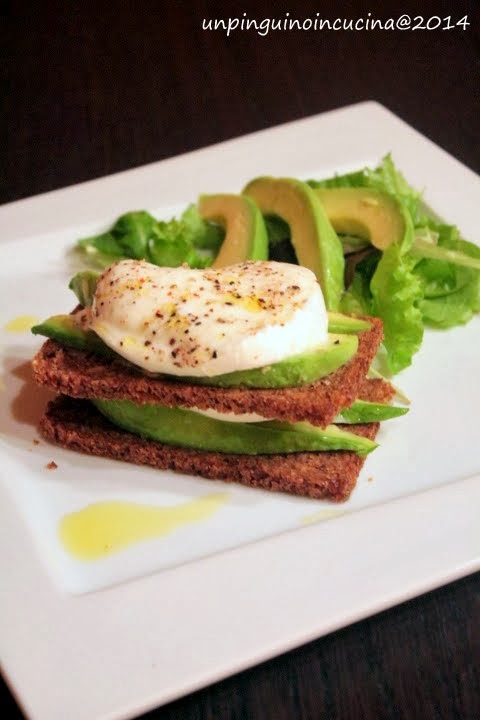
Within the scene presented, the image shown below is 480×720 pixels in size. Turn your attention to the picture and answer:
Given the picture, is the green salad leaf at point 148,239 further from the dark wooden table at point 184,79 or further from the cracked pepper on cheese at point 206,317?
the dark wooden table at point 184,79

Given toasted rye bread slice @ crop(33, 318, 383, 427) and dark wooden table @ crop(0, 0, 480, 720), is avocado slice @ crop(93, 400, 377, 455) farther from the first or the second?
dark wooden table @ crop(0, 0, 480, 720)

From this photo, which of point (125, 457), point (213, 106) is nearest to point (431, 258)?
point (125, 457)

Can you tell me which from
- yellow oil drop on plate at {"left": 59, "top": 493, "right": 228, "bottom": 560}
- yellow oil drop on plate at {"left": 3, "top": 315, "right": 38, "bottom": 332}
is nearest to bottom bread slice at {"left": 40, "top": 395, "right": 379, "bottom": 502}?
yellow oil drop on plate at {"left": 59, "top": 493, "right": 228, "bottom": 560}

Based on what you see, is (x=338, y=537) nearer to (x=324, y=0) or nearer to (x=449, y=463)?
(x=449, y=463)

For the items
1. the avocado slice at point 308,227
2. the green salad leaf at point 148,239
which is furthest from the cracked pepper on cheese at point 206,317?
the green salad leaf at point 148,239

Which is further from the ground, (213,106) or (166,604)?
(213,106)

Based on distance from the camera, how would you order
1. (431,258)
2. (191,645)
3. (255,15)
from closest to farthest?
(191,645) → (431,258) → (255,15)
